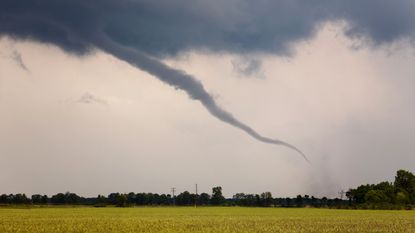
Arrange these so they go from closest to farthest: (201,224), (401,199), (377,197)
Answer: (201,224) → (401,199) → (377,197)

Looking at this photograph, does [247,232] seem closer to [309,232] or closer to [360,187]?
[309,232]

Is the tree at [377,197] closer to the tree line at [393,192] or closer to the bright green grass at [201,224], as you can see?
the tree line at [393,192]

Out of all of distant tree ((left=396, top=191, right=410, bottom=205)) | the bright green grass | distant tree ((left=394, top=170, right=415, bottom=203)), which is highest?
distant tree ((left=394, top=170, right=415, bottom=203))

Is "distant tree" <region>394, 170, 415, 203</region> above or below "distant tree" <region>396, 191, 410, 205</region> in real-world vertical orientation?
above

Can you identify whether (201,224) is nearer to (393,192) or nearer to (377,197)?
(377,197)

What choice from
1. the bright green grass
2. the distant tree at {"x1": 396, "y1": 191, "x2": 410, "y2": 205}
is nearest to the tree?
the distant tree at {"x1": 396, "y1": 191, "x2": 410, "y2": 205}

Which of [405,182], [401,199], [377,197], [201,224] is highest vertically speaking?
[405,182]

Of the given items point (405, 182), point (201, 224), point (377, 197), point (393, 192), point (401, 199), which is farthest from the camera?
point (405, 182)

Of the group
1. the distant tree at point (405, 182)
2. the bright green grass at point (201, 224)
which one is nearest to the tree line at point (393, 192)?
the distant tree at point (405, 182)

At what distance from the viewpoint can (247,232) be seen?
90.0 feet

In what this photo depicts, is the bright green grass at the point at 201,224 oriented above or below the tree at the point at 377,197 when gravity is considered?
below

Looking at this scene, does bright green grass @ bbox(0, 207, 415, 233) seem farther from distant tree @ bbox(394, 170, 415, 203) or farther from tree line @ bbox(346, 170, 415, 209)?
distant tree @ bbox(394, 170, 415, 203)

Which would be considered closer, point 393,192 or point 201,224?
point 201,224

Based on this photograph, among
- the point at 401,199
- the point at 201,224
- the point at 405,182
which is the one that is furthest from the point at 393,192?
the point at 201,224
